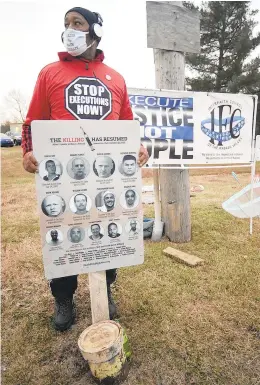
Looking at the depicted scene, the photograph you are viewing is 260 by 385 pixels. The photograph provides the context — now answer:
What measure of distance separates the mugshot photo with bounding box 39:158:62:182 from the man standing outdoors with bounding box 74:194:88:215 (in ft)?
0.58

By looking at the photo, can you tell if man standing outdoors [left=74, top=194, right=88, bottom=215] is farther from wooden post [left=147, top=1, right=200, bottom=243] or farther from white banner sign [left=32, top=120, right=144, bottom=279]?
wooden post [left=147, top=1, right=200, bottom=243]

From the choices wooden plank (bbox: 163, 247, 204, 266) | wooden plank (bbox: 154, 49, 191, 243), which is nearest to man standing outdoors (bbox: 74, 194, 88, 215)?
wooden plank (bbox: 163, 247, 204, 266)

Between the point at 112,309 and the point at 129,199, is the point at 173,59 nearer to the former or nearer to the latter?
the point at 129,199

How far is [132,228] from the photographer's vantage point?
1.94 meters

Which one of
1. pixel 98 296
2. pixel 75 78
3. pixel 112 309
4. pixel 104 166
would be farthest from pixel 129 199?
pixel 112 309

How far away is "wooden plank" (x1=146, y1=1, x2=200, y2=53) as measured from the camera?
355 centimetres

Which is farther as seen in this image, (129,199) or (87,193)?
(129,199)

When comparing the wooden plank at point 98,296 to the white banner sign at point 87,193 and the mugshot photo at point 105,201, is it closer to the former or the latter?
the white banner sign at point 87,193

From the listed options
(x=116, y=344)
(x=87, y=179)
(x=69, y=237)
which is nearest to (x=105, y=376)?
(x=116, y=344)

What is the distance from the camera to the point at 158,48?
11.9 feet

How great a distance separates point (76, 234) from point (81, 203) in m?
0.21

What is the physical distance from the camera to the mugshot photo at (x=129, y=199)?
187cm
